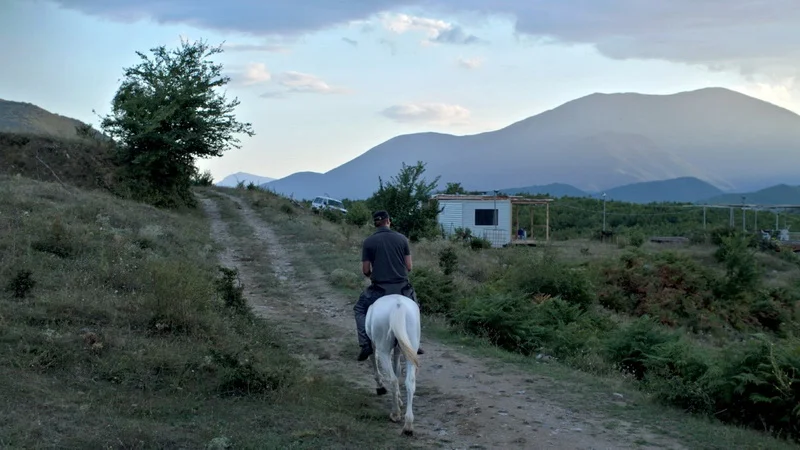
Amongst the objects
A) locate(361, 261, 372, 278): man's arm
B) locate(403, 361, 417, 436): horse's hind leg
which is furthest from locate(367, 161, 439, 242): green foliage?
locate(403, 361, 417, 436): horse's hind leg

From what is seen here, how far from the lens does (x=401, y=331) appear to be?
7.18m

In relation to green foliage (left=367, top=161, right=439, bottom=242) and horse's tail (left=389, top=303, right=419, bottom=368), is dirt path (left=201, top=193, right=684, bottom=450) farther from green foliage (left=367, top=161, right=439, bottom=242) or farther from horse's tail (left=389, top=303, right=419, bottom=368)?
green foliage (left=367, top=161, right=439, bottom=242)

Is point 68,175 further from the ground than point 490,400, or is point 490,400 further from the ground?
point 68,175

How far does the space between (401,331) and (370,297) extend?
3.90 ft

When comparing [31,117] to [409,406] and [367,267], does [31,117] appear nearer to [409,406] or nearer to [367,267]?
[367,267]

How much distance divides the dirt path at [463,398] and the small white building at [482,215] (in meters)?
30.6

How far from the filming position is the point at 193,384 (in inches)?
297

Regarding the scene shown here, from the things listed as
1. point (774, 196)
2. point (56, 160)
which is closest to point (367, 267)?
point (56, 160)

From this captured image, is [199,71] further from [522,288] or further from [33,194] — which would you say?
[522,288]

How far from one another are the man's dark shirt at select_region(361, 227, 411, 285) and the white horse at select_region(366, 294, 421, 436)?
0.39 meters

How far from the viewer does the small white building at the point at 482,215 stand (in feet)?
148

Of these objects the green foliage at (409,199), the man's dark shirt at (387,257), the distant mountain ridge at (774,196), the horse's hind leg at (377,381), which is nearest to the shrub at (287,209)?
the green foliage at (409,199)

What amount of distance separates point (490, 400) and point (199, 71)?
1205 inches

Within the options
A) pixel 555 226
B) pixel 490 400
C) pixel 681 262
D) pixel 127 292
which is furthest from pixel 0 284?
pixel 555 226
